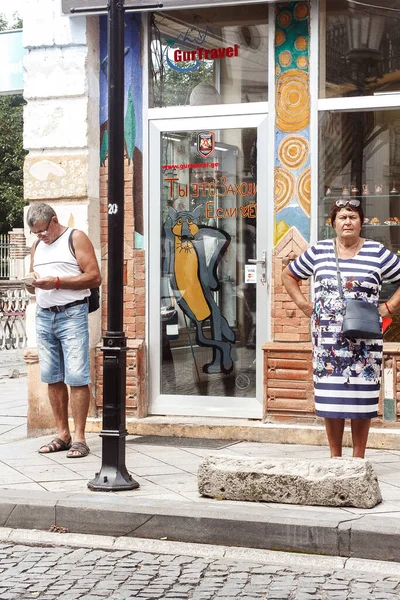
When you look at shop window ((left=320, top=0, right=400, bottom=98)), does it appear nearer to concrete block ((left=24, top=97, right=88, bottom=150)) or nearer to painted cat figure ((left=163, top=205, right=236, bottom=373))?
painted cat figure ((left=163, top=205, right=236, bottom=373))

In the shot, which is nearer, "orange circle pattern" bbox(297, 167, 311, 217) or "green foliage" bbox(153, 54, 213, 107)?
"orange circle pattern" bbox(297, 167, 311, 217)

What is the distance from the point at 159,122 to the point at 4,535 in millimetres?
4461

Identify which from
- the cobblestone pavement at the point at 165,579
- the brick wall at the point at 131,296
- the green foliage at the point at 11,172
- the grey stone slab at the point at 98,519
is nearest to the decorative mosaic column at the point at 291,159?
the brick wall at the point at 131,296

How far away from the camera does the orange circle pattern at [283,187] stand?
30.8 feet

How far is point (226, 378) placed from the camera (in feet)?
32.2

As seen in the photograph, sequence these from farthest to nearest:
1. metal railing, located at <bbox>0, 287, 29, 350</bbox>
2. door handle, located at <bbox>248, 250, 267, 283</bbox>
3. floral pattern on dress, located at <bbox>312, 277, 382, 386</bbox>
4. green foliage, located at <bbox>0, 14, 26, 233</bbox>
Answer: green foliage, located at <bbox>0, 14, 26, 233</bbox> < metal railing, located at <bbox>0, 287, 29, 350</bbox> < door handle, located at <bbox>248, 250, 267, 283</bbox> < floral pattern on dress, located at <bbox>312, 277, 382, 386</bbox>

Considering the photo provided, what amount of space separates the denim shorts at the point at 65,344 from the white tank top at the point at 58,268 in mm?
88

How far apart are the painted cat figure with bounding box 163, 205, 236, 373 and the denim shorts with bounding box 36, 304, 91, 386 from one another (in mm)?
1415

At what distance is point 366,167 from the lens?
9.41 metres

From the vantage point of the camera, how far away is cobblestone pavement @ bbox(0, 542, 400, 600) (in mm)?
5312

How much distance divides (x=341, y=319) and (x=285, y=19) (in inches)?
130

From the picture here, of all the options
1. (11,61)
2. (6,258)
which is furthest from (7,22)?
(11,61)

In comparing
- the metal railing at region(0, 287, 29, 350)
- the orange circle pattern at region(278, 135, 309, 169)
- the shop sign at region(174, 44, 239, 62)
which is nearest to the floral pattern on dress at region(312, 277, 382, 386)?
the orange circle pattern at region(278, 135, 309, 169)

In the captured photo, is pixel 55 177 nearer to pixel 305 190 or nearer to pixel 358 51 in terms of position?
pixel 305 190
